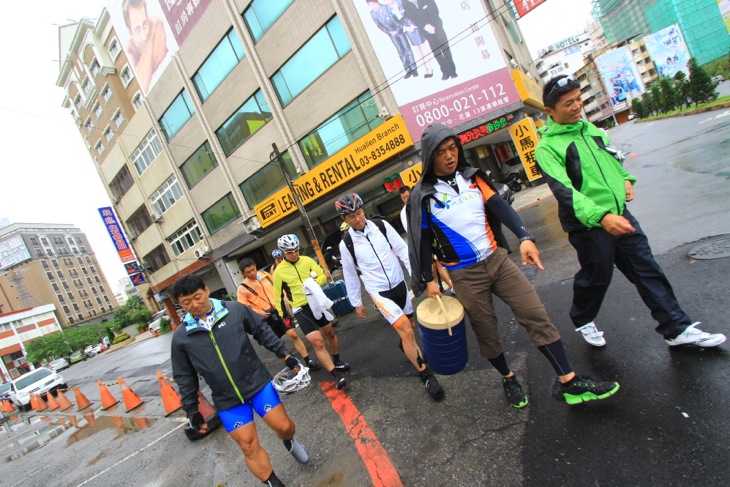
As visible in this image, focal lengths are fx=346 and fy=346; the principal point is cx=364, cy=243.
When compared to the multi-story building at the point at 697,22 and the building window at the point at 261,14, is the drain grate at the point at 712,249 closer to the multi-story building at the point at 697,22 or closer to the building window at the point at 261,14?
the building window at the point at 261,14

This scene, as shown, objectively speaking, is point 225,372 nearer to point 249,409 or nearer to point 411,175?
point 249,409

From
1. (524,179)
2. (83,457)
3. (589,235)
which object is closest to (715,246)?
(589,235)

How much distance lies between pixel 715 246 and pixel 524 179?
53.2 ft

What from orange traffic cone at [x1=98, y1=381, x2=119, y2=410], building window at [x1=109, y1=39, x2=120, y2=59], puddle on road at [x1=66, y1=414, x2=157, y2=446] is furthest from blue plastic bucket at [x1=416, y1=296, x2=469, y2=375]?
building window at [x1=109, y1=39, x2=120, y2=59]

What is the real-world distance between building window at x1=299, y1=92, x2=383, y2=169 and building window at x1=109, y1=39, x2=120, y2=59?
64.4 feet

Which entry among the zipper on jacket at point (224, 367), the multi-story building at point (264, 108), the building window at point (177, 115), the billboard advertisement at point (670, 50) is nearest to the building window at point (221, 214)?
the multi-story building at point (264, 108)

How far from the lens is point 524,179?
62.6 ft

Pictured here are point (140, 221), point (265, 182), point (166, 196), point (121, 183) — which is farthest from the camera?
point (121, 183)

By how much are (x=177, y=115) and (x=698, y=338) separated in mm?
26077

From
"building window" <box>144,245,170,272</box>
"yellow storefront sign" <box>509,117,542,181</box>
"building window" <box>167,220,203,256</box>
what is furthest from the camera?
"building window" <box>144,245,170,272</box>

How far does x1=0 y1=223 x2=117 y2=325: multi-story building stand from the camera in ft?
254

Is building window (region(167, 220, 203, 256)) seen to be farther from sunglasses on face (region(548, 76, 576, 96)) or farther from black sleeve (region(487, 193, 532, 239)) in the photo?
sunglasses on face (region(548, 76, 576, 96))

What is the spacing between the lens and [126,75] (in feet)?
84.1

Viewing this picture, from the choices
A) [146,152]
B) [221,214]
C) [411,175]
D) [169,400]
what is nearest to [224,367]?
[169,400]
